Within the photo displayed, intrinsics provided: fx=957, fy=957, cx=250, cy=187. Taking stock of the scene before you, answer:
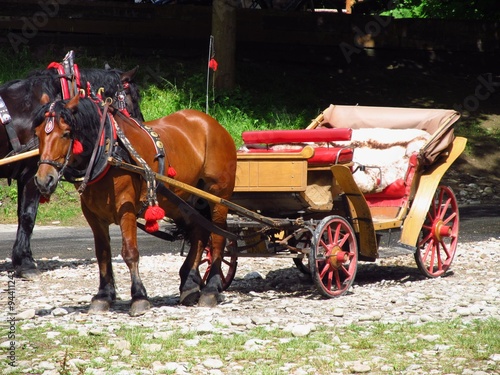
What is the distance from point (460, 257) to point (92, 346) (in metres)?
6.31

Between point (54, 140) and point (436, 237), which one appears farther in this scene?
point (436, 237)

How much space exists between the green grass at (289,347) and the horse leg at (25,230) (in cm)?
336

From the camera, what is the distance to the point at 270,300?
9086 millimetres

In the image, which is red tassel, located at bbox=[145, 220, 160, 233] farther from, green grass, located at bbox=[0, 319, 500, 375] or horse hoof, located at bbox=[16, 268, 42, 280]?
horse hoof, located at bbox=[16, 268, 42, 280]

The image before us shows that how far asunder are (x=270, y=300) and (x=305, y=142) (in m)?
1.72

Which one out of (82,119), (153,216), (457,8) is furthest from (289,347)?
(457,8)

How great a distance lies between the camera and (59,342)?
22.7ft

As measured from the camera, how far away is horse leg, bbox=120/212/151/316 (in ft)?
26.3

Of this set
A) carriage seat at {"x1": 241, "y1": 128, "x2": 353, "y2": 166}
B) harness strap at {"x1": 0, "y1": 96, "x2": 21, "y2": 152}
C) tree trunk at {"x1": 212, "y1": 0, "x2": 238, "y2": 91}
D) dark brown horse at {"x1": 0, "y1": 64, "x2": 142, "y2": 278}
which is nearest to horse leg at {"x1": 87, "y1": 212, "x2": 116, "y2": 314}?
carriage seat at {"x1": 241, "y1": 128, "x2": 353, "y2": 166}

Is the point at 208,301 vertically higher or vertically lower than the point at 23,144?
lower

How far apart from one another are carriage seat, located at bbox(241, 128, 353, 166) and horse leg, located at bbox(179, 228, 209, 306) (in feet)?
3.79

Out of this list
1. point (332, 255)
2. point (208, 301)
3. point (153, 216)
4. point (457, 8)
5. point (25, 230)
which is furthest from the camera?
point (457, 8)

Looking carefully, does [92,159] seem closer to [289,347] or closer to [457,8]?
[289,347]

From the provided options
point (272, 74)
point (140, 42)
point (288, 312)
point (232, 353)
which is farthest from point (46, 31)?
point (232, 353)
